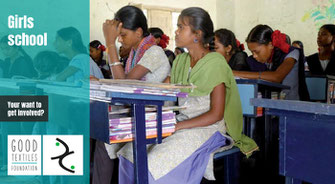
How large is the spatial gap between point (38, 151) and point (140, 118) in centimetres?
115

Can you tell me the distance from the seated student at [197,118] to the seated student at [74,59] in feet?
2.22

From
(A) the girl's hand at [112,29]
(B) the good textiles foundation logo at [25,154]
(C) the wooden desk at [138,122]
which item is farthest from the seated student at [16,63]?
(C) the wooden desk at [138,122]

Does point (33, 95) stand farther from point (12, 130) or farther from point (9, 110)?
point (12, 130)

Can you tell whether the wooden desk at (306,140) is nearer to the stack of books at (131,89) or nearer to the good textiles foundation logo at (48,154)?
the stack of books at (131,89)

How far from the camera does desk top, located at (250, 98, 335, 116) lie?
1151mm

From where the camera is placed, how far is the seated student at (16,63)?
380 cm

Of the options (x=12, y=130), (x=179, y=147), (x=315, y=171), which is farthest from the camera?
(x=12, y=130)

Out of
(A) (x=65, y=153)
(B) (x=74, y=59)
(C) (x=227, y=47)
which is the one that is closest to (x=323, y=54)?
(C) (x=227, y=47)

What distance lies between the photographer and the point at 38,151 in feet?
7.55

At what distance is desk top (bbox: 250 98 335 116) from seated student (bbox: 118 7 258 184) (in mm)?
460

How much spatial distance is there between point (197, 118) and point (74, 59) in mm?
1104

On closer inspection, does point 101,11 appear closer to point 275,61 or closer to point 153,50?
point 275,61

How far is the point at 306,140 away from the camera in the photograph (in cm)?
127

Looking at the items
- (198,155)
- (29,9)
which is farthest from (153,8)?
(198,155)
